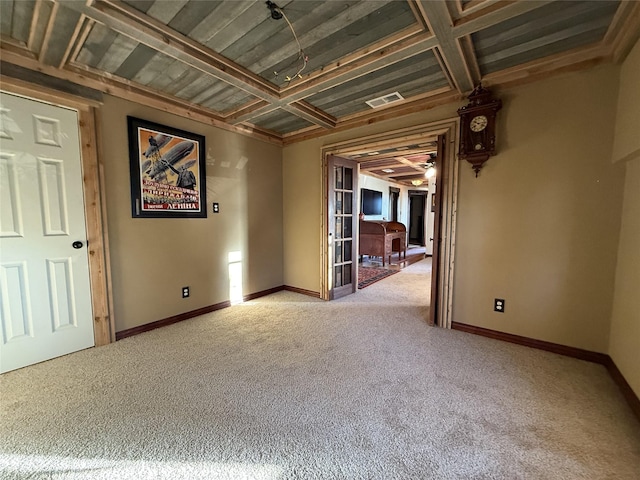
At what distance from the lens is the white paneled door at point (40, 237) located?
6.50 feet

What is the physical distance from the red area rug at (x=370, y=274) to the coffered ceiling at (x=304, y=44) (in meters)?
3.00

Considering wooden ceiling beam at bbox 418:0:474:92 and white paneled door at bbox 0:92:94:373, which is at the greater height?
wooden ceiling beam at bbox 418:0:474:92

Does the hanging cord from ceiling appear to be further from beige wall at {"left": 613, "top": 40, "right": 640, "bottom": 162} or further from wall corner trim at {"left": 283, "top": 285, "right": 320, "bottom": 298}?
wall corner trim at {"left": 283, "top": 285, "right": 320, "bottom": 298}

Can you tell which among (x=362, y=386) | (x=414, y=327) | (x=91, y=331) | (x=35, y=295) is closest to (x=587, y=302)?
(x=414, y=327)

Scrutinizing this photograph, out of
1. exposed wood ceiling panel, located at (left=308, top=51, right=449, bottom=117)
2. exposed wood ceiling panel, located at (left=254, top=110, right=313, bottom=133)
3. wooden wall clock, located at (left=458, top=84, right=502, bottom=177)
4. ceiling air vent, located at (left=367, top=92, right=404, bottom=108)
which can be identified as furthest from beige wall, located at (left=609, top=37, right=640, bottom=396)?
exposed wood ceiling panel, located at (left=254, top=110, right=313, bottom=133)

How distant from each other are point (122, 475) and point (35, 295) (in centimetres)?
175

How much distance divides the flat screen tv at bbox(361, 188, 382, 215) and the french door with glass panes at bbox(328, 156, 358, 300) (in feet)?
13.5

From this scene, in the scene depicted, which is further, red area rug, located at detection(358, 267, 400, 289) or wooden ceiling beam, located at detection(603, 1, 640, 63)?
red area rug, located at detection(358, 267, 400, 289)

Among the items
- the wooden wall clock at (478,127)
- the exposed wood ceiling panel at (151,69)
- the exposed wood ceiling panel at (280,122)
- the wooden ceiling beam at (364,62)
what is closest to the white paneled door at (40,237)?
the exposed wood ceiling panel at (151,69)

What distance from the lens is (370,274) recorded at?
5434mm

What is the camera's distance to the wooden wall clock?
2.39 metres

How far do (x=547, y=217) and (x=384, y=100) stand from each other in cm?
188

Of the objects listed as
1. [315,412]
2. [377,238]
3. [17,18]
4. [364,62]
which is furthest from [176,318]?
[377,238]

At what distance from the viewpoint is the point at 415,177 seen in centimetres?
862
